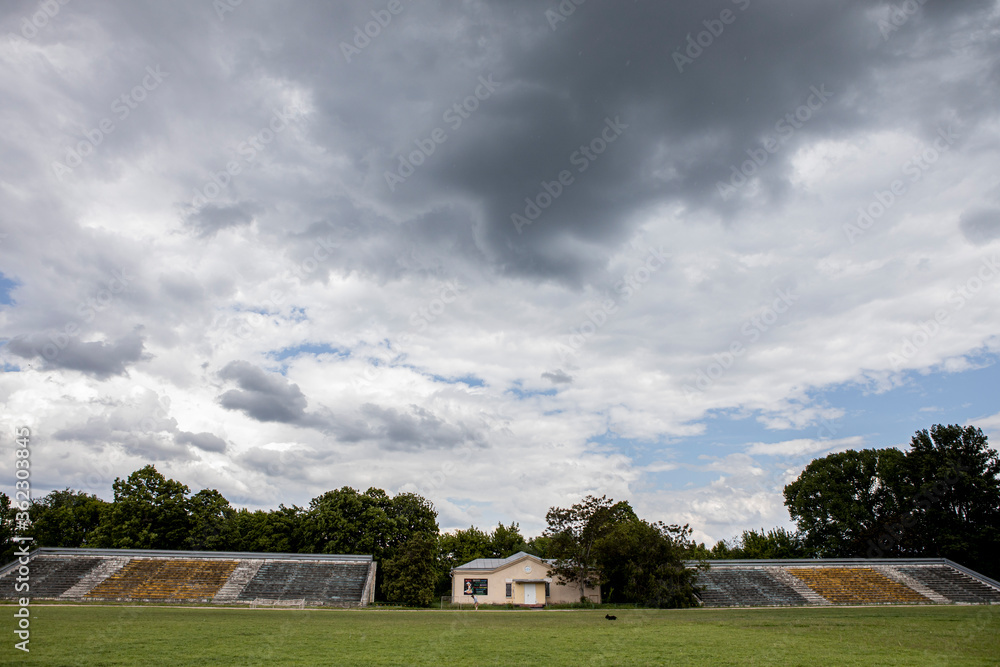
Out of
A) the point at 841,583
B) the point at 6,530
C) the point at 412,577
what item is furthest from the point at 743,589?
the point at 6,530

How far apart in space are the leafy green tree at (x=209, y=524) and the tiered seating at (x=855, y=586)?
5349cm

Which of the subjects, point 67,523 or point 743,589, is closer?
point 743,589

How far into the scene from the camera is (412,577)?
1741 inches

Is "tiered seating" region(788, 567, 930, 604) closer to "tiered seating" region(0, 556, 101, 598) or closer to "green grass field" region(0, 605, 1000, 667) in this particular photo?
"green grass field" region(0, 605, 1000, 667)

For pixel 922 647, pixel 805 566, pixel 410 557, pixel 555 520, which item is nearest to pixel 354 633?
pixel 922 647

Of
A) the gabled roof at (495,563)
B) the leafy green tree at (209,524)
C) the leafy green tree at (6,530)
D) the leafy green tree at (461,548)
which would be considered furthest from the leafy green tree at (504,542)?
the leafy green tree at (6,530)

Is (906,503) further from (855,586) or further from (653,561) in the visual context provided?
(653,561)

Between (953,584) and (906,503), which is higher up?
(906,503)

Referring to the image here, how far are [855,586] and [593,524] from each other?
21.3 meters

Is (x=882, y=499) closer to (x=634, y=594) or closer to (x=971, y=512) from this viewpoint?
(x=971, y=512)

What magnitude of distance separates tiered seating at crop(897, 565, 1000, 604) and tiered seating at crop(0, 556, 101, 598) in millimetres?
64420

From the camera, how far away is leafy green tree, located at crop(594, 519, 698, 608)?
40719 mm

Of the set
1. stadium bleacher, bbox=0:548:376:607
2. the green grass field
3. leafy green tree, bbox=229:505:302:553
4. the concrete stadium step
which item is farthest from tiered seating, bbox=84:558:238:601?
the green grass field

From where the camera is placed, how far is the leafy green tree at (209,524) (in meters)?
56.3
